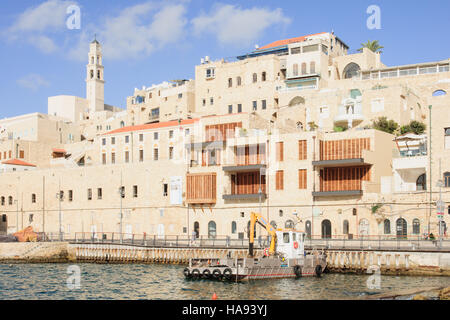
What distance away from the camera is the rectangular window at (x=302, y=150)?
6320 cm

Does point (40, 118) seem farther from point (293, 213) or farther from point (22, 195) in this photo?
point (293, 213)

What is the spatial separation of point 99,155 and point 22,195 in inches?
521

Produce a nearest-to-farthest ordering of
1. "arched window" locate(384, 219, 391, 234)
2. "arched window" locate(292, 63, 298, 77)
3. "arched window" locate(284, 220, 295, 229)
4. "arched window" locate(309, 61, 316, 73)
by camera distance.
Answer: "arched window" locate(384, 219, 391, 234)
"arched window" locate(284, 220, 295, 229)
"arched window" locate(309, 61, 316, 73)
"arched window" locate(292, 63, 298, 77)

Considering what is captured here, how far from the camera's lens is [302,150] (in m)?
63.4

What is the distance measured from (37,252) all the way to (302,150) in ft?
104

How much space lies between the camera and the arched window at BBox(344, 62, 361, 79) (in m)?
88.0

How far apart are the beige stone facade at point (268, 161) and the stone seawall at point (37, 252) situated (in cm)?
1085

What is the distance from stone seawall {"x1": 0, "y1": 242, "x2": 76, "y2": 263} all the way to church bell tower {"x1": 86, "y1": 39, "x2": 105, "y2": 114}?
79.1 m

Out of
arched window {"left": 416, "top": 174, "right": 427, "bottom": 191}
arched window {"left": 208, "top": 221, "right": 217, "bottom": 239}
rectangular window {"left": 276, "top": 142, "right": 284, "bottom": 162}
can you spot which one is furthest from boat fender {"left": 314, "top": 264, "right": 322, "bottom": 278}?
arched window {"left": 208, "top": 221, "right": 217, "bottom": 239}

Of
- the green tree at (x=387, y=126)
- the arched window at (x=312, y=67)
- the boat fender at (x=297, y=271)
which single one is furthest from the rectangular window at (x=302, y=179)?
the arched window at (x=312, y=67)

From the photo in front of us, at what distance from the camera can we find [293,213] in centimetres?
6303

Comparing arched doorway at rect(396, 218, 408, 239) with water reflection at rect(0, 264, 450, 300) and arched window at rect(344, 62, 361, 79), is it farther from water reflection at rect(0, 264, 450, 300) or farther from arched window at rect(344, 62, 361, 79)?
arched window at rect(344, 62, 361, 79)

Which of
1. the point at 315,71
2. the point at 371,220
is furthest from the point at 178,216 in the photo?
the point at 315,71

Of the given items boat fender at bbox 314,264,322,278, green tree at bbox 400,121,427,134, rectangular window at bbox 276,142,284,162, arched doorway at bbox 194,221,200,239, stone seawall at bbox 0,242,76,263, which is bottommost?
stone seawall at bbox 0,242,76,263
